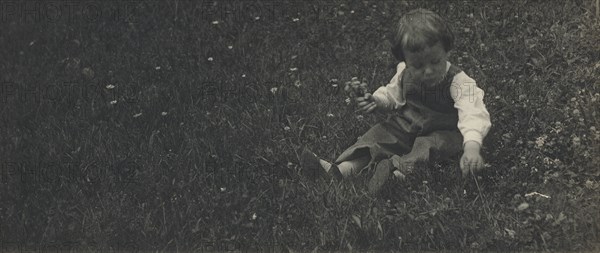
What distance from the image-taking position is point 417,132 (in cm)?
487

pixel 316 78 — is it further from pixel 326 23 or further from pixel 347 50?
pixel 326 23

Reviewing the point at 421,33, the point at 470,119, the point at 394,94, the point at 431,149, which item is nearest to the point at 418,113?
the point at 394,94

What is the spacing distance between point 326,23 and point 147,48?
148 centimetres

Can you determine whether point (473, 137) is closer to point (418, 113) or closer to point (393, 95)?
point (418, 113)

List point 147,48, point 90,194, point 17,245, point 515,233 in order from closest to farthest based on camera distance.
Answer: point 515,233 < point 17,245 < point 90,194 < point 147,48

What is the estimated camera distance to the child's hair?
14.9 ft

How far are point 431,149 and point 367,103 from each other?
429 mm

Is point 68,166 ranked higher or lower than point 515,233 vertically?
lower

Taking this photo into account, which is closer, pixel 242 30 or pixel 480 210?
pixel 480 210

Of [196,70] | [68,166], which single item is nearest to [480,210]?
[68,166]

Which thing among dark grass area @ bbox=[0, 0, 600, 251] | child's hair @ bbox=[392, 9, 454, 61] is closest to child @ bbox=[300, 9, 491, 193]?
child's hair @ bbox=[392, 9, 454, 61]

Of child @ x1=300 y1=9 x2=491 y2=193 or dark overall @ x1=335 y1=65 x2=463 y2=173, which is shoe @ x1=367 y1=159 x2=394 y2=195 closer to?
child @ x1=300 y1=9 x2=491 y2=193

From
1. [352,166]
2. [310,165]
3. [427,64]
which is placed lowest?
[352,166]

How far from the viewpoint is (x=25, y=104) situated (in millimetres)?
5828
